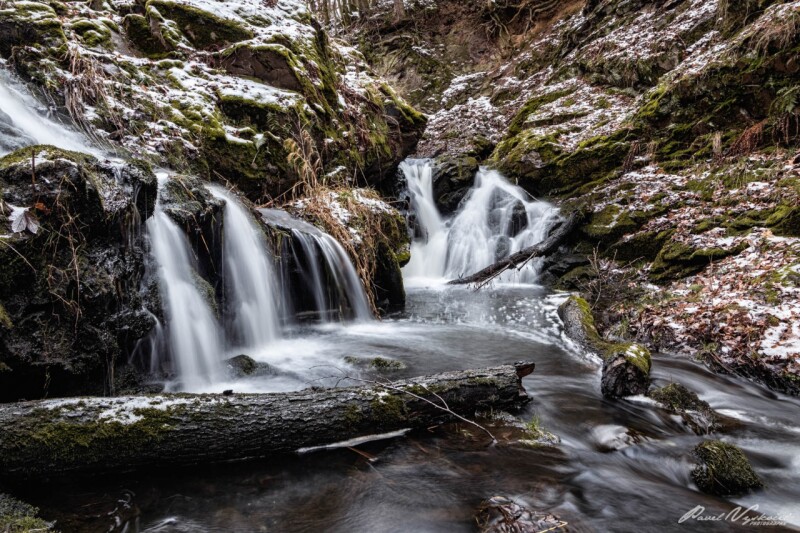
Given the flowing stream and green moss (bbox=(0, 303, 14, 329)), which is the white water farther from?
the flowing stream

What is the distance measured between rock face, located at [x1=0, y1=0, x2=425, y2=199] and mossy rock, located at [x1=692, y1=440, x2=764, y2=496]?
6.28 m

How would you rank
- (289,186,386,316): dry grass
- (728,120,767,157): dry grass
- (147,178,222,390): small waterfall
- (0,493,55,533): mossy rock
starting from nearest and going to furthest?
(0,493,55,533): mossy rock < (147,178,222,390): small waterfall < (289,186,386,316): dry grass < (728,120,767,157): dry grass

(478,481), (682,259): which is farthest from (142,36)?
(682,259)

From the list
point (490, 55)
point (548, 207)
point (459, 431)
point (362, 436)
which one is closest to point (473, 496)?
point (459, 431)

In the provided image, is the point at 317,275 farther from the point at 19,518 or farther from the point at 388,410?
the point at 19,518

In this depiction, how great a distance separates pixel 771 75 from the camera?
6816mm

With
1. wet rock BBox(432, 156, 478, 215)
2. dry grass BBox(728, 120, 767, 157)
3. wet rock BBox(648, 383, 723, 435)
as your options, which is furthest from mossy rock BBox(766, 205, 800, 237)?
wet rock BBox(432, 156, 478, 215)

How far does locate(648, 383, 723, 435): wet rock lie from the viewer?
121 inches

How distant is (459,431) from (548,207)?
7.97m

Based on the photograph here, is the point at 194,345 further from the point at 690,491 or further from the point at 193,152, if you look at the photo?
the point at 690,491

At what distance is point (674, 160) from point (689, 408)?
635 centimetres

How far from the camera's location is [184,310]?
13.4 feet

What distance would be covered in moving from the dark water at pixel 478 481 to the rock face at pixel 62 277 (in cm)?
106

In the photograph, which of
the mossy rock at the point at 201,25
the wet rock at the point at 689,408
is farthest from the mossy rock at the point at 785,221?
the mossy rock at the point at 201,25
